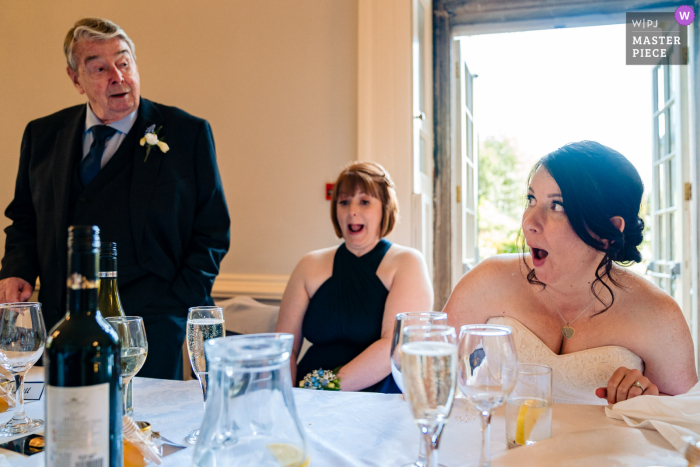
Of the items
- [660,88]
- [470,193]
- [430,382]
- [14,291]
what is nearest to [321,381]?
→ [14,291]

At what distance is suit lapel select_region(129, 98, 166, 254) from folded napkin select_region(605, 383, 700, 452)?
1.59 metres

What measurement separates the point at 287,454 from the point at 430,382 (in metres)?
0.17

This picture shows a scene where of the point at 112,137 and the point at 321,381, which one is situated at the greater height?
the point at 112,137

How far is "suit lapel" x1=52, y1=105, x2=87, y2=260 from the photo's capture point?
1879 millimetres

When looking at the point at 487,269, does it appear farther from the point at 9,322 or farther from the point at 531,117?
the point at 531,117

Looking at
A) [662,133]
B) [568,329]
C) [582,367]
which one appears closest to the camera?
[582,367]

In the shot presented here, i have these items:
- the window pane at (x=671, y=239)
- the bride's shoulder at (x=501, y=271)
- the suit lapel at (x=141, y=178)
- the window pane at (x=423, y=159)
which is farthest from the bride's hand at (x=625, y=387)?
the window pane at (x=671, y=239)

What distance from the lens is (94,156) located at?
1951 millimetres

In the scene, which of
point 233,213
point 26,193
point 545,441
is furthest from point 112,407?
point 233,213

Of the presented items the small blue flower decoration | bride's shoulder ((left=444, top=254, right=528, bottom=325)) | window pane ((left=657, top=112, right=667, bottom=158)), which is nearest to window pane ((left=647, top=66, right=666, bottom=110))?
window pane ((left=657, top=112, right=667, bottom=158))

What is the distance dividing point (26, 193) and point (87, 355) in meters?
1.84

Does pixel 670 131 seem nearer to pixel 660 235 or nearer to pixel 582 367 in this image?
pixel 660 235
